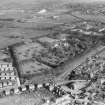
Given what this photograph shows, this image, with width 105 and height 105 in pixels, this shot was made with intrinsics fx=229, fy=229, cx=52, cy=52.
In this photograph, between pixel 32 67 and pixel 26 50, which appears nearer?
pixel 32 67

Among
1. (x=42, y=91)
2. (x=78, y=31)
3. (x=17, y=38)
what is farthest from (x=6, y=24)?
(x=42, y=91)

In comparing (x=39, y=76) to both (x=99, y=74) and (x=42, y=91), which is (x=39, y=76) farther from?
(x=99, y=74)

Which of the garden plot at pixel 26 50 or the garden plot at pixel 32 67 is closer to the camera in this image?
the garden plot at pixel 32 67

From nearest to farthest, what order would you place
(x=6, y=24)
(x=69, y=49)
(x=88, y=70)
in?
(x=88, y=70) < (x=69, y=49) < (x=6, y=24)

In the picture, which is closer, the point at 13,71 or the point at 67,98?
the point at 67,98

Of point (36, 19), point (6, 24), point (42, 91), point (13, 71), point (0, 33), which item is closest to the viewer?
point (42, 91)

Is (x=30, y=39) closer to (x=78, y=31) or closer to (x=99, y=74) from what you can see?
(x=78, y=31)

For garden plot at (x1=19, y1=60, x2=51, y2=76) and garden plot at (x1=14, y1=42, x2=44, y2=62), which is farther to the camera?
garden plot at (x1=14, y1=42, x2=44, y2=62)

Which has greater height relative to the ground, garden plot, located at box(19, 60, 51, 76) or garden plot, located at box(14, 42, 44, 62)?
garden plot, located at box(14, 42, 44, 62)

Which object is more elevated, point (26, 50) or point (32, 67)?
point (26, 50)

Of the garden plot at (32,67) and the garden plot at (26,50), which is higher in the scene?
the garden plot at (26,50)
